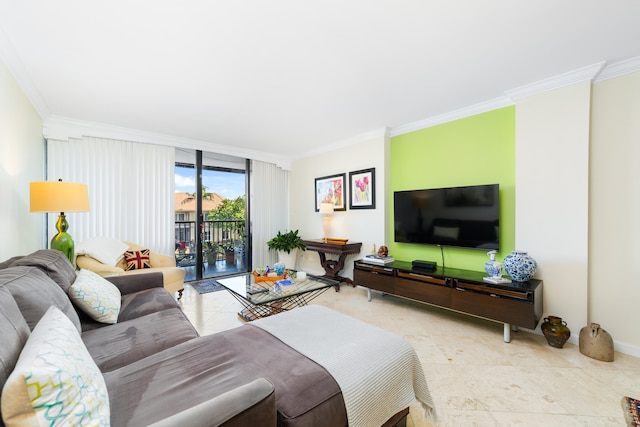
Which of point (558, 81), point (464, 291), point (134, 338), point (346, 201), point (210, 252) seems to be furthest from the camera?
point (210, 252)

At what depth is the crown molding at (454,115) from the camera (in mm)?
2961

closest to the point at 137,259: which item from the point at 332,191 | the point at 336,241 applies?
the point at 336,241

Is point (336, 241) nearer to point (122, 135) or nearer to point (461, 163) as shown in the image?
point (461, 163)

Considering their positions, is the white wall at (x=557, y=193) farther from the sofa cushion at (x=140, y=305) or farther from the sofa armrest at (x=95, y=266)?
the sofa armrest at (x=95, y=266)

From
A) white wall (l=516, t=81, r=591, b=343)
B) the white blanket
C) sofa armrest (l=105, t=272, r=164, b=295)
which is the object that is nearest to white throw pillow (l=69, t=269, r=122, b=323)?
sofa armrest (l=105, t=272, r=164, b=295)

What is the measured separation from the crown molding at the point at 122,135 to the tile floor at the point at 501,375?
→ 2771mm

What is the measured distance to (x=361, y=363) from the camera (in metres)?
1.24

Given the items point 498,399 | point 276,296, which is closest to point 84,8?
point 276,296

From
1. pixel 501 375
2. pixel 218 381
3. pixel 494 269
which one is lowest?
pixel 501 375

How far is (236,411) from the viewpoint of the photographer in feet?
2.59

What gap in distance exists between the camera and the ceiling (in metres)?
1.69

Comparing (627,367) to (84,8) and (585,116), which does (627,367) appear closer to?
(585,116)

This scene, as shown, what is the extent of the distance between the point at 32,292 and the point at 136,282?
135cm

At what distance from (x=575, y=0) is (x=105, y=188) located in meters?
5.28
